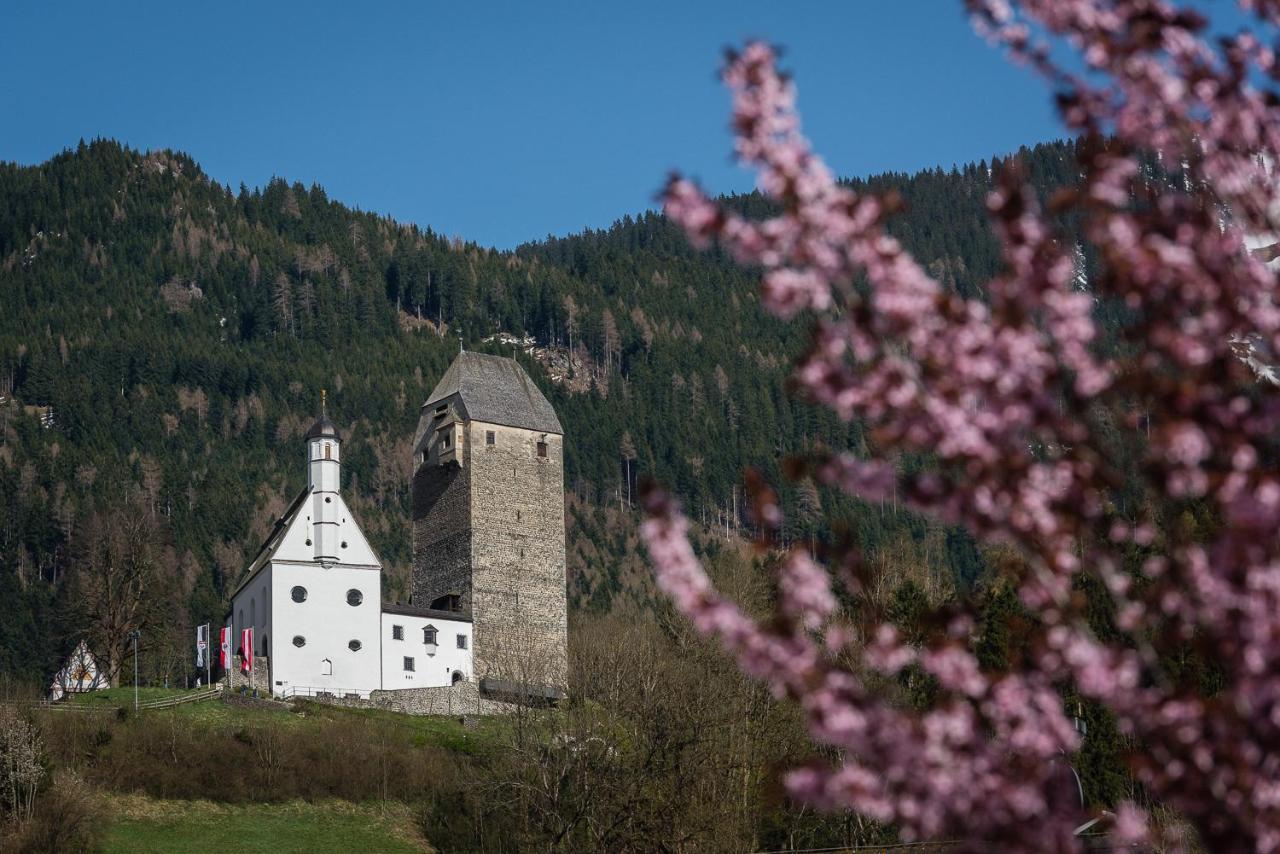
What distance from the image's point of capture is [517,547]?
77000 mm

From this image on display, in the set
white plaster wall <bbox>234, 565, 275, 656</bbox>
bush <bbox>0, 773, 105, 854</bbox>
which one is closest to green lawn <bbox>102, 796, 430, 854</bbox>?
bush <bbox>0, 773, 105, 854</bbox>

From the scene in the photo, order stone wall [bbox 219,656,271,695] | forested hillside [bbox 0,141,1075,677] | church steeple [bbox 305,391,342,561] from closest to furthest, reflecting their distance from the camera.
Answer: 1. stone wall [bbox 219,656,271,695]
2. church steeple [bbox 305,391,342,561]
3. forested hillside [bbox 0,141,1075,677]

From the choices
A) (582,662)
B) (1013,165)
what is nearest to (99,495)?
(582,662)

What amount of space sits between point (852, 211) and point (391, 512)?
155 m

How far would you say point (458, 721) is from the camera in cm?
6581

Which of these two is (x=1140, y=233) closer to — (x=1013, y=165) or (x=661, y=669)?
(x=1013, y=165)

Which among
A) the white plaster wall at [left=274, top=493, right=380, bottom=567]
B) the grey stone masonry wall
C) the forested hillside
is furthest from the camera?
the forested hillside

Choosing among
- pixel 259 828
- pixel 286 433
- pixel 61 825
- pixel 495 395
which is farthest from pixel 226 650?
pixel 286 433

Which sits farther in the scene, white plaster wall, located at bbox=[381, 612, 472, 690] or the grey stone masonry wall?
the grey stone masonry wall

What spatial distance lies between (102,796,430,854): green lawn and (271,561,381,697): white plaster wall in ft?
56.4

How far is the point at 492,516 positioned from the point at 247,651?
39.2 feet

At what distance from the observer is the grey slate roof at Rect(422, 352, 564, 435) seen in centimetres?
7975

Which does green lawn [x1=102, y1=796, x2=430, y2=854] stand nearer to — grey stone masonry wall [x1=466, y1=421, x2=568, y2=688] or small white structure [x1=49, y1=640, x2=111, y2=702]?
grey stone masonry wall [x1=466, y1=421, x2=568, y2=688]

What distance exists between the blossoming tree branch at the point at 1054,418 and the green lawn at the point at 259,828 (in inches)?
1573
